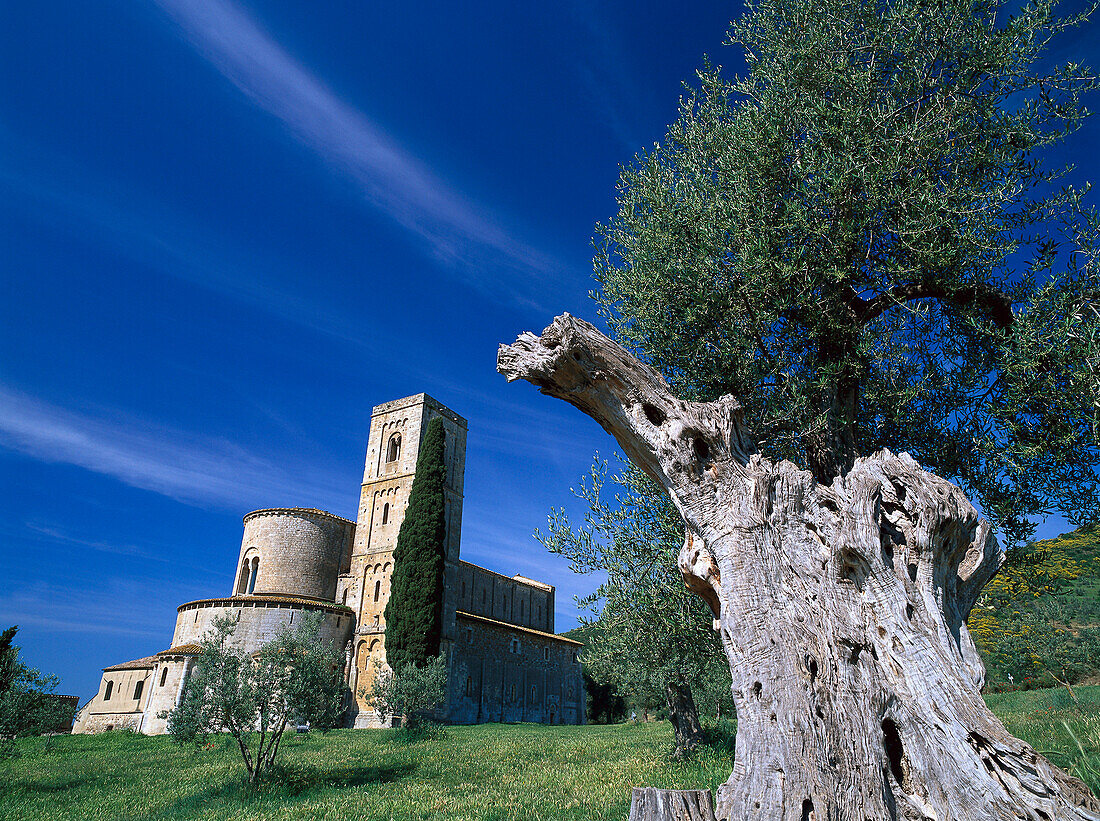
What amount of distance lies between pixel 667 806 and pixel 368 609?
135 feet

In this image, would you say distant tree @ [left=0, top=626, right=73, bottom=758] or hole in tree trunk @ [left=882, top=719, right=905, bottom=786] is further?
distant tree @ [left=0, top=626, right=73, bottom=758]

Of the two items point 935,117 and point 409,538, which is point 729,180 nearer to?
point 935,117

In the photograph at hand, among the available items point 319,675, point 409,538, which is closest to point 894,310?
point 319,675

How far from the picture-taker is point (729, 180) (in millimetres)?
8859

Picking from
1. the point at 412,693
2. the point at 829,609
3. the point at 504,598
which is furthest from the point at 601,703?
the point at 829,609

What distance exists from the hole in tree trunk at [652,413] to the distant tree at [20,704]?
18.6m

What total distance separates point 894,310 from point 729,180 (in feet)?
9.91

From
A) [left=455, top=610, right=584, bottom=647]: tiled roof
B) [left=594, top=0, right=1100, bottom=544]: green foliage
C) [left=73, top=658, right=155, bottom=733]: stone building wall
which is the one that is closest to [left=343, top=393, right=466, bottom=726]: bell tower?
[left=455, top=610, right=584, bottom=647]: tiled roof

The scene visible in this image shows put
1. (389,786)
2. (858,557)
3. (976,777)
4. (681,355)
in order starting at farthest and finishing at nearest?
(389,786), (681,355), (858,557), (976,777)

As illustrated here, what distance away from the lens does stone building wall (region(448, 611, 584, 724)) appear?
42031mm

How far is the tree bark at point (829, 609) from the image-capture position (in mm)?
4238

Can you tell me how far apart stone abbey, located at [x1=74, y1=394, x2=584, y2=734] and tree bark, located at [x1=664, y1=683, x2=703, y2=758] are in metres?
27.4

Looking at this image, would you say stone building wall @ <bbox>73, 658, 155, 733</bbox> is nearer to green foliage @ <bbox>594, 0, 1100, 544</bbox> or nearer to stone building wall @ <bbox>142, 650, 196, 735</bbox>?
stone building wall @ <bbox>142, 650, 196, 735</bbox>

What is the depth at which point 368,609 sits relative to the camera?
135 ft
